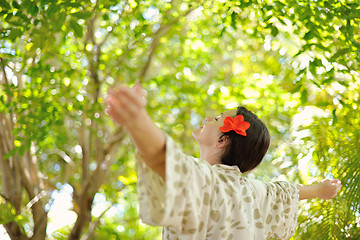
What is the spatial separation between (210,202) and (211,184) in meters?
0.06

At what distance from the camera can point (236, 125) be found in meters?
1.48

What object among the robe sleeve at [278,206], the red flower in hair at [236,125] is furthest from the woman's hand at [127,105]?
the robe sleeve at [278,206]

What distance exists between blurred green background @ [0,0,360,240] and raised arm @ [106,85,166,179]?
46.7 inches

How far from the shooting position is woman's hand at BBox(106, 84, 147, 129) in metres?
0.93

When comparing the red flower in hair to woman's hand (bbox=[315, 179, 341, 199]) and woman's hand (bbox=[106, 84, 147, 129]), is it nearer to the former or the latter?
woman's hand (bbox=[315, 179, 341, 199])

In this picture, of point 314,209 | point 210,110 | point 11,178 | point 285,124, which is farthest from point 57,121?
point 285,124

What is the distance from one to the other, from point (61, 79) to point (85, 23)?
533 millimetres

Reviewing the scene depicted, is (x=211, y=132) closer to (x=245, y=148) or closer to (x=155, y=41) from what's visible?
(x=245, y=148)

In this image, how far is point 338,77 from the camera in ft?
9.45

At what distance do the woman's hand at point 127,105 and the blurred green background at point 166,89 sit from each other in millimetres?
1187

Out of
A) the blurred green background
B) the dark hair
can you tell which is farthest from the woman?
the blurred green background

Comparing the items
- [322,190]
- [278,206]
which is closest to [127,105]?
[278,206]

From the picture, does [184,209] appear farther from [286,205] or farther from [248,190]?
[286,205]

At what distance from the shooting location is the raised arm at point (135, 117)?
936 millimetres
